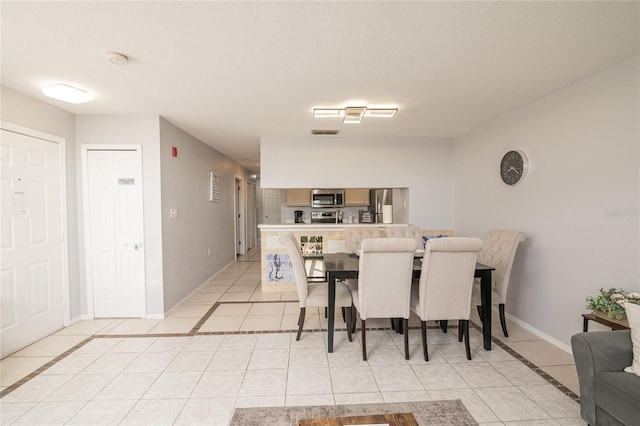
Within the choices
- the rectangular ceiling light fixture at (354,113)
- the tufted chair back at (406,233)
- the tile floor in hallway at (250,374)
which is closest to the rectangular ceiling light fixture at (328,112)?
the rectangular ceiling light fixture at (354,113)

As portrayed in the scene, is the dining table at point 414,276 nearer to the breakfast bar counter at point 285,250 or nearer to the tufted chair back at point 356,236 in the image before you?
the tufted chair back at point 356,236

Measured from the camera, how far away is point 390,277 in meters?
2.53

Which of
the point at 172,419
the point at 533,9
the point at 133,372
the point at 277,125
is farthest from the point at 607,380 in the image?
the point at 277,125

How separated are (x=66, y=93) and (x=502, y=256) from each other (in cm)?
434

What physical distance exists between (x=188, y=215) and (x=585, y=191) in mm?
4590

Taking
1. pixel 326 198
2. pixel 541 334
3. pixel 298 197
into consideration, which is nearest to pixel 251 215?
pixel 298 197

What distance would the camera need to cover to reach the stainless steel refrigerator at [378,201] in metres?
5.66

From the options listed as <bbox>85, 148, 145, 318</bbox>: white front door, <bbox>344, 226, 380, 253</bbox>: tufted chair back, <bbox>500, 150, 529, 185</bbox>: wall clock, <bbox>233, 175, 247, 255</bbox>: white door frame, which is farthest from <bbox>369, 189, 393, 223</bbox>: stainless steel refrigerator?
<bbox>85, 148, 145, 318</bbox>: white front door

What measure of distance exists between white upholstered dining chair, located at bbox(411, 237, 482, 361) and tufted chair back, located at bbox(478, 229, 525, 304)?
0.63 m

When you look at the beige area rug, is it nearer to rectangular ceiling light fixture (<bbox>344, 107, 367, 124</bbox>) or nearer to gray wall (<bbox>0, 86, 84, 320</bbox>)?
rectangular ceiling light fixture (<bbox>344, 107, 367, 124</bbox>)

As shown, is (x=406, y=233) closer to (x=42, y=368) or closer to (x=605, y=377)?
(x=605, y=377)

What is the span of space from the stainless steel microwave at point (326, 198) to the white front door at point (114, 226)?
340 cm

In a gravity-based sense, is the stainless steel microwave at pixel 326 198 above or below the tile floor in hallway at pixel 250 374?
above

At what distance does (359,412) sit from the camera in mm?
1928
